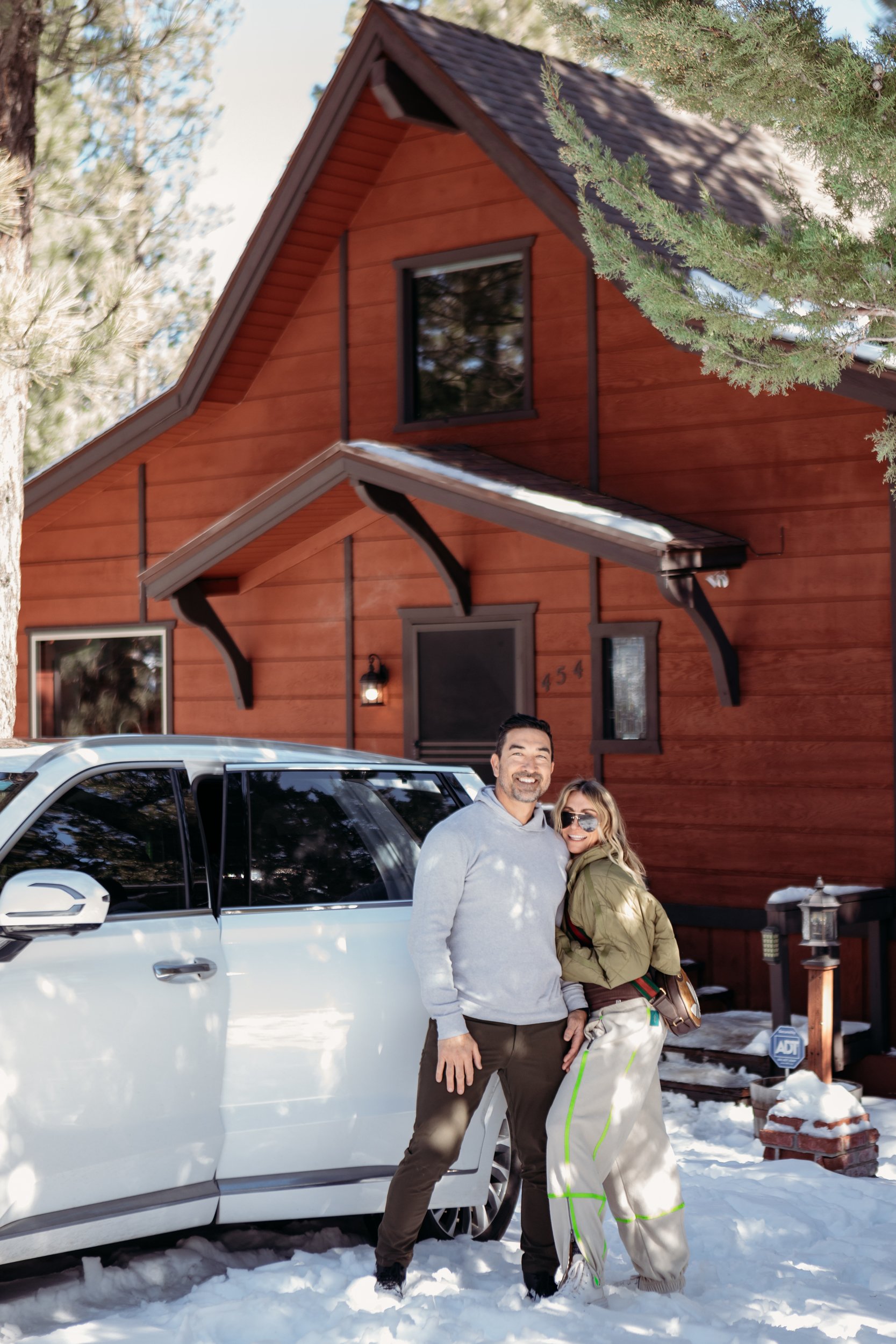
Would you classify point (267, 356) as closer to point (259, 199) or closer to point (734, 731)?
point (734, 731)

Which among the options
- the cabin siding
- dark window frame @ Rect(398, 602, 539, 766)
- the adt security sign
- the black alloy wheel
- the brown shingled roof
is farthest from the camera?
dark window frame @ Rect(398, 602, 539, 766)

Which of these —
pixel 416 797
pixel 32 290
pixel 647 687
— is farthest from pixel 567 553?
pixel 416 797

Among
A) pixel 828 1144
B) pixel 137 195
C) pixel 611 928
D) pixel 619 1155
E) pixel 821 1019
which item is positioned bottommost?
pixel 828 1144

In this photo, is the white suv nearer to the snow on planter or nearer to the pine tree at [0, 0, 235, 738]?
the snow on planter

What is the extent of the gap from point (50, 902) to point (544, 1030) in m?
1.54

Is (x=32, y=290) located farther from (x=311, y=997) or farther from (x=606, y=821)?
(x=606, y=821)

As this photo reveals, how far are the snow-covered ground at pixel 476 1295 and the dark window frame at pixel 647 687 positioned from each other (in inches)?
176

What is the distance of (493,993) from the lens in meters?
4.60

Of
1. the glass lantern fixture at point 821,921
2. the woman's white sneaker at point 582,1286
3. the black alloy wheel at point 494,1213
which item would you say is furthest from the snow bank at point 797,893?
the woman's white sneaker at point 582,1286

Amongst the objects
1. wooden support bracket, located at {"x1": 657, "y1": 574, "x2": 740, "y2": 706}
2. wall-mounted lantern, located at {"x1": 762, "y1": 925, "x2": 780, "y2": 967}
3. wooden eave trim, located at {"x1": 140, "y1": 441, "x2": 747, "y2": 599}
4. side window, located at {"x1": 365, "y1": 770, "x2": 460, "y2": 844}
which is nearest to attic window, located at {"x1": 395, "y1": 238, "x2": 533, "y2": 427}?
wooden eave trim, located at {"x1": 140, "y1": 441, "x2": 747, "y2": 599}

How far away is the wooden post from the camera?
7297mm

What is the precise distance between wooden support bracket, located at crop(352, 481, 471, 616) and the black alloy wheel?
577 centimetres

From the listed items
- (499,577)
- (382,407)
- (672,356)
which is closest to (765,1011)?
(499,577)

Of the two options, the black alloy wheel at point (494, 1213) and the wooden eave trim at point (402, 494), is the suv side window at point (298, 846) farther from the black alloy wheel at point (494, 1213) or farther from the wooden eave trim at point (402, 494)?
the wooden eave trim at point (402, 494)
